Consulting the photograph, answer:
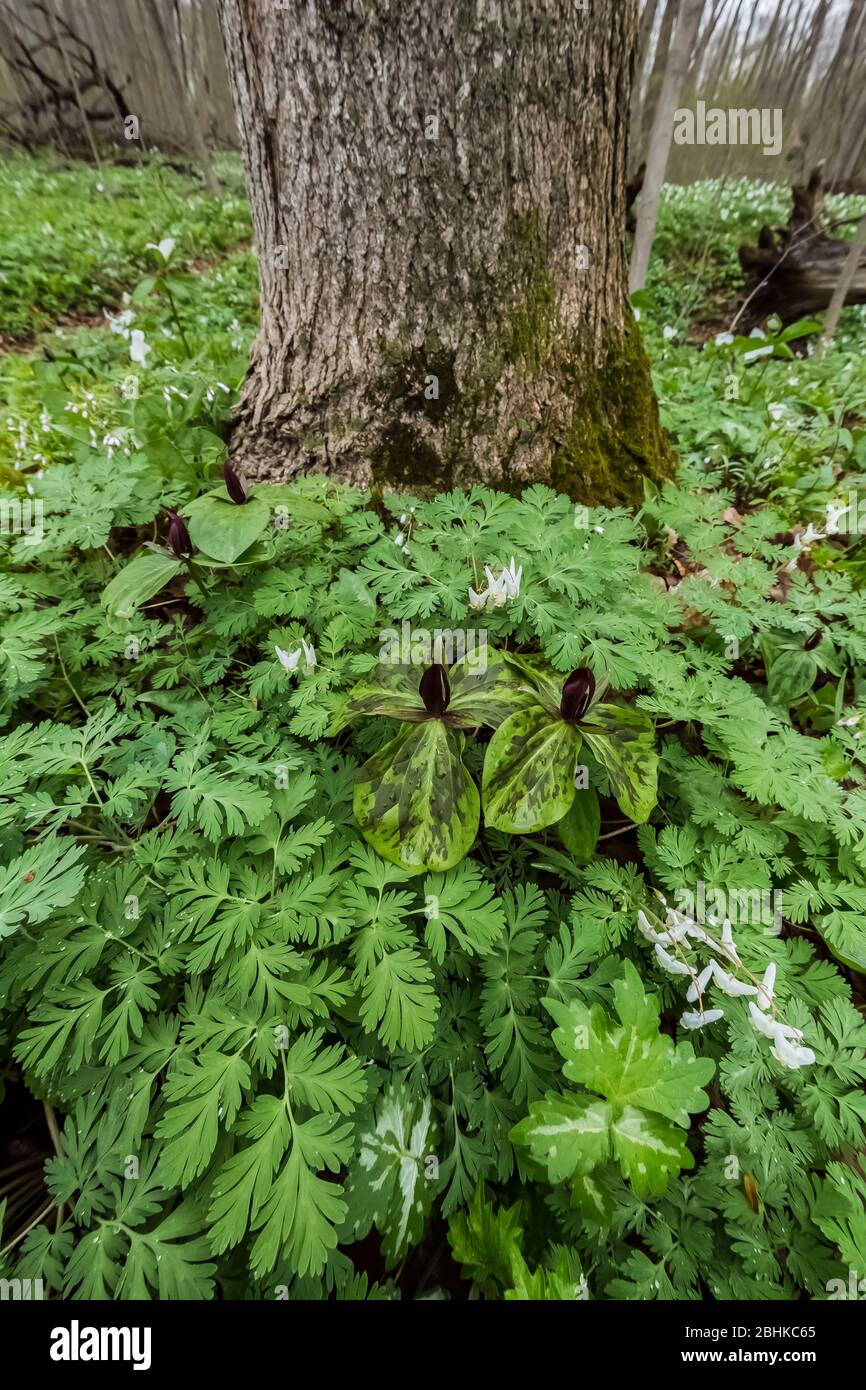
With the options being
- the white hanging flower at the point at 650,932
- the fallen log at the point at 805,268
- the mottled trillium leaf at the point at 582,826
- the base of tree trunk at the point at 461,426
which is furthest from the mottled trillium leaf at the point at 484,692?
the fallen log at the point at 805,268

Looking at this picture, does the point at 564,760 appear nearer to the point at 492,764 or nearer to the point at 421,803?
the point at 492,764

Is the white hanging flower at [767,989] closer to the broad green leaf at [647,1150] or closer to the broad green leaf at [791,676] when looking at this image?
the broad green leaf at [647,1150]

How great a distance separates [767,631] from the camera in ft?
6.41

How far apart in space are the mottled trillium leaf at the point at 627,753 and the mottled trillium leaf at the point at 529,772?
6cm

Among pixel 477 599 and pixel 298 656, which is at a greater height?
pixel 477 599

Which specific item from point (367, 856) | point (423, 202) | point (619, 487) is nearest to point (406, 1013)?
point (367, 856)

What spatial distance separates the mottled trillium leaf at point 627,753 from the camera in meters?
1.35

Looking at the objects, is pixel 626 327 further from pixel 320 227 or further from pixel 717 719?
pixel 717 719

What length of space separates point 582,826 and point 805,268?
8285mm

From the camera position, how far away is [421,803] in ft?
4.64

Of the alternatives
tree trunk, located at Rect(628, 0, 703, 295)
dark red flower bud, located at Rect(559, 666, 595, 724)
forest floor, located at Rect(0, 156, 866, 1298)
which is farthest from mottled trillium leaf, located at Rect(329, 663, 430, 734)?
tree trunk, located at Rect(628, 0, 703, 295)

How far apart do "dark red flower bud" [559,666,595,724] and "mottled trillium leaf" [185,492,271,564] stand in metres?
0.99

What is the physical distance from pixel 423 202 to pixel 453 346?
1.38 ft

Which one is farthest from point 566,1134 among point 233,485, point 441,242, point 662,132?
point 662,132
